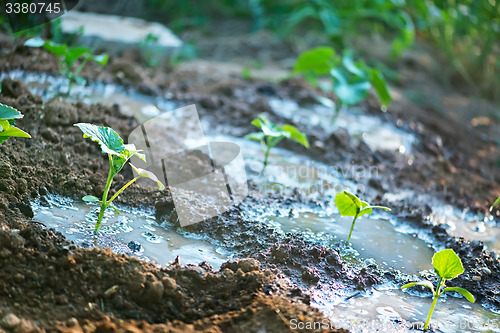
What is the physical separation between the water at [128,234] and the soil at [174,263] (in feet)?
0.25

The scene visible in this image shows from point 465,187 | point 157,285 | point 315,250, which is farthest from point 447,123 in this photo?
point 157,285

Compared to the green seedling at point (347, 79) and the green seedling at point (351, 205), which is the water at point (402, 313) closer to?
the green seedling at point (351, 205)

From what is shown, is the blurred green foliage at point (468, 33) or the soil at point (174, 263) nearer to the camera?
the soil at point (174, 263)

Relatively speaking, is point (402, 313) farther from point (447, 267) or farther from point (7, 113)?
point (7, 113)

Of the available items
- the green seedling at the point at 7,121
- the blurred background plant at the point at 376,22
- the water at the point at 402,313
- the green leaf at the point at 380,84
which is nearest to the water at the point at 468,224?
the water at the point at 402,313

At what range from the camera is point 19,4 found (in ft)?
12.6

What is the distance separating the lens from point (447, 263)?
187 centimetres

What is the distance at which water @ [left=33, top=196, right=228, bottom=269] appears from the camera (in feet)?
6.58

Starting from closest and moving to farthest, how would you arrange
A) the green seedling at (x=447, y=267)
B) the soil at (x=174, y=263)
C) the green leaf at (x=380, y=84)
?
the soil at (x=174, y=263) → the green seedling at (x=447, y=267) → the green leaf at (x=380, y=84)

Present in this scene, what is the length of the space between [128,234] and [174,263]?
318mm

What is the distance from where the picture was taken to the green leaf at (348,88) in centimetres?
363

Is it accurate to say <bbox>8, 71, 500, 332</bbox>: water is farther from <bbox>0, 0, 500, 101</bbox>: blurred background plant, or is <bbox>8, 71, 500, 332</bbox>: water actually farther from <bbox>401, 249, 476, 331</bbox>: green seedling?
<bbox>0, 0, 500, 101</bbox>: blurred background plant

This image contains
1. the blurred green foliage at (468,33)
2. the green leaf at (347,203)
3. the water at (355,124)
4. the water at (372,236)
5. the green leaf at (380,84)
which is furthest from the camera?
the blurred green foliage at (468,33)

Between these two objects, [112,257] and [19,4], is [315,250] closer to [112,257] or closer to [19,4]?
[112,257]
